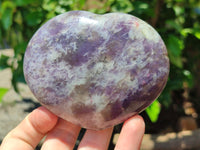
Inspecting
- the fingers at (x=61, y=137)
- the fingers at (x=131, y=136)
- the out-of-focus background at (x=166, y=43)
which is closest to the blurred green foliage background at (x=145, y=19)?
the out-of-focus background at (x=166, y=43)

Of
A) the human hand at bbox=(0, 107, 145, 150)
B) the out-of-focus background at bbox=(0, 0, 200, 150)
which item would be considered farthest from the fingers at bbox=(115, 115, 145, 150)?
the out-of-focus background at bbox=(0, 0, 200, 150)

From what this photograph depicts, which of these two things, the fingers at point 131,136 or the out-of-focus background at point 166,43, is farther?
the out-of-focus background at point 166,43

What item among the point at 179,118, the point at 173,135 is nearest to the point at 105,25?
the point at 173,135

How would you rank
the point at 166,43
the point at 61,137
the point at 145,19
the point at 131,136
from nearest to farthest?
1. the point at 131,136
2. the point at 61,137
3. the point at 166,43
4. the point at 145,19

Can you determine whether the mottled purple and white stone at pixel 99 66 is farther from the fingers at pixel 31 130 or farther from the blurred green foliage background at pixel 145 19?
the blurred green foliage background at pixel 145 19

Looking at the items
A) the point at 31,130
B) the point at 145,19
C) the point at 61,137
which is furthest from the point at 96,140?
the point at 145,19

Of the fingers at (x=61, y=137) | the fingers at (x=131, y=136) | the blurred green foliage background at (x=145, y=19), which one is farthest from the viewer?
the blurred green foliage background at (x=145, y=19)

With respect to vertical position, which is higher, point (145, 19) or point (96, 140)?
point (145, 19)

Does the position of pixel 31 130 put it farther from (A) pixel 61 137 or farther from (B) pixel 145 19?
(B) pixel 145 19
